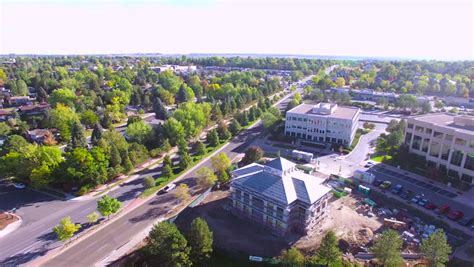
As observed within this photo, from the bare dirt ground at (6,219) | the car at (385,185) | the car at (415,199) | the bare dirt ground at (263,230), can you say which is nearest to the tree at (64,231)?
the bare dirt ground at (6,219)

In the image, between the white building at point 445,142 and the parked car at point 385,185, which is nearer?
the parked car at point 385,185

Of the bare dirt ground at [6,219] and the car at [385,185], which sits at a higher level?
the bare dirt ground at [6,219]

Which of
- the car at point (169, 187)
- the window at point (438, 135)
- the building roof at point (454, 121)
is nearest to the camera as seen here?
the car at point (169, 187)

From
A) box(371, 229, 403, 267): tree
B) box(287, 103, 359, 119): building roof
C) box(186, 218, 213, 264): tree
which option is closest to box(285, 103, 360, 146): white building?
box(287, 103, 359, 119): building roof

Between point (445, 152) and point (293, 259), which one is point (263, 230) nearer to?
point (293, 259)

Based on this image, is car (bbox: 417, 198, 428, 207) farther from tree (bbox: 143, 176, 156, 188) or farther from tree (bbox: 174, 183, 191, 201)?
tree (bbox: 143, 176, 156, 188)

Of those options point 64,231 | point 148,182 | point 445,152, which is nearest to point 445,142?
point 445,152

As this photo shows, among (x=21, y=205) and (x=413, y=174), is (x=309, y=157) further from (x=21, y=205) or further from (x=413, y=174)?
(x=21, y=205)

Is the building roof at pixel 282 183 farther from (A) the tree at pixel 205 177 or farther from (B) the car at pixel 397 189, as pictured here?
(B) the car at pixel 397 189
